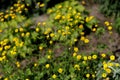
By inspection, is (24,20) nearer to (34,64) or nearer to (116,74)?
(34,64)

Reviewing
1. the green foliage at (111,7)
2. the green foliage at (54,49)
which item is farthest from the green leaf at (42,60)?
the green foliage at (111,7)

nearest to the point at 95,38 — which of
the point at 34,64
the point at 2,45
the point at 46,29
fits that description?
the point at 46,29

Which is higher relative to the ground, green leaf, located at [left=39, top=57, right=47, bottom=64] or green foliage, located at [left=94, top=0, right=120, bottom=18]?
green foliage, located at [left=94, top=0, right=120, bottom=18]

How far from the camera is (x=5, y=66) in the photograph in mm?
6766

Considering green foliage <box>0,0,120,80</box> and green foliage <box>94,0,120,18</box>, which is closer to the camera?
green foliage <box>0,0,120,80</box>

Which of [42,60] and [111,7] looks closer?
[42,60]

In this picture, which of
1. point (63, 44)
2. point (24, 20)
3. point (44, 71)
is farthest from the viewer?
point (24, 20)

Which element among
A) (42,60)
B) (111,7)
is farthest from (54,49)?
(111,7)

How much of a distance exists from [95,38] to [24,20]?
1890mm

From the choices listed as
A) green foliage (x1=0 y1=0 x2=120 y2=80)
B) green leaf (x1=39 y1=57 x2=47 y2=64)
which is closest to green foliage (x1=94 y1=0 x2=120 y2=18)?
green foliage (x1=0 y1=0 x2=120 y2=80)

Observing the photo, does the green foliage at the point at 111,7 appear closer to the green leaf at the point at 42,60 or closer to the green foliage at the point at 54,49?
the green foliage at the point at 54,49

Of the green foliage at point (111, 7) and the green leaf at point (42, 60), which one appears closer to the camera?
the green leaf at point (42, 60)

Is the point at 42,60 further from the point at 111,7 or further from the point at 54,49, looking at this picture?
the point at 111,7

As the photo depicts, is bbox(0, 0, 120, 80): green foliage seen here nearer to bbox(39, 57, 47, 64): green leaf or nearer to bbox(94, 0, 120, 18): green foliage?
bbox(39, 57, 47, 64): green leaf
